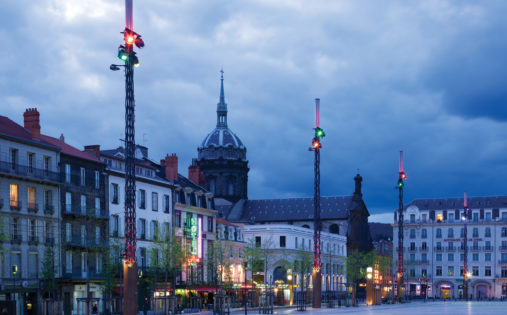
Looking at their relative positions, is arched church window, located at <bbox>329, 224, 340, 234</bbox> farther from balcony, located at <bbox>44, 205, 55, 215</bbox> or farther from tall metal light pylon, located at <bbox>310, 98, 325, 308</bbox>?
balcony, located at <bbox>44, 205, 55, 215</bbox>

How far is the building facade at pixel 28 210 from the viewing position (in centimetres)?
7075

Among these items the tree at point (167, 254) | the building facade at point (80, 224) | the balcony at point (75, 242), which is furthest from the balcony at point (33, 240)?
the tree at point (167, 254)

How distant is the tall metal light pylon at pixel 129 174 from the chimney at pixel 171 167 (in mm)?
43948

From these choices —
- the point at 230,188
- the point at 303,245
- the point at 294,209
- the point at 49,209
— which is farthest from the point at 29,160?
the point at 230,188

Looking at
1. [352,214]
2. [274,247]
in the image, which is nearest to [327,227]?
[352,214]

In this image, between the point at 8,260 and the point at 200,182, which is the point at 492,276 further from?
the point at 8,260

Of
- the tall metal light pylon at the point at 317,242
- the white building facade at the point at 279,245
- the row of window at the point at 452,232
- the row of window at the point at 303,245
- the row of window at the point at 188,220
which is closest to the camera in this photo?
the tall metal light pylon at the point at 317,242

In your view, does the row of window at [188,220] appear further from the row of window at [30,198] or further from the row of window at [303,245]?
the row of window at [30,198]

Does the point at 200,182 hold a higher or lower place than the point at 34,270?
higher

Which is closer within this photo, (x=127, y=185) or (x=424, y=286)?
(x=127, y=185)

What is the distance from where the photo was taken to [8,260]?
70562 mm

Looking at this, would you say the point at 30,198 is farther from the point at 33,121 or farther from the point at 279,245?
the point at 279,245

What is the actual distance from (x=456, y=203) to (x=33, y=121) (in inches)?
4827

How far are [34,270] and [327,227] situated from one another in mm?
107808
